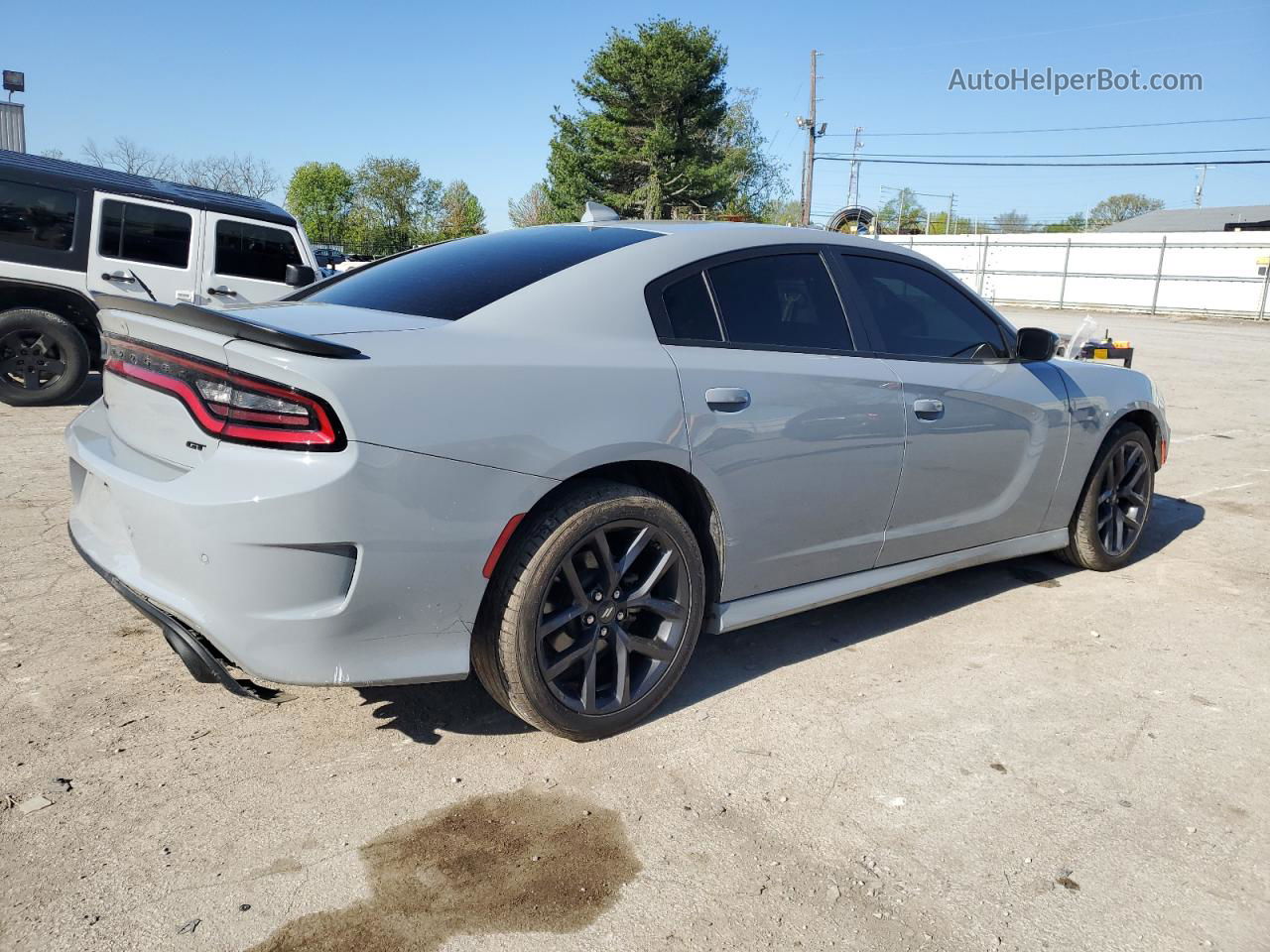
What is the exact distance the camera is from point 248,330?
244 centimetres

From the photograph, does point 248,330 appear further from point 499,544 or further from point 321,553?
point 499,544

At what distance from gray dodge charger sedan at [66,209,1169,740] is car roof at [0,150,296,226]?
20.2 feet

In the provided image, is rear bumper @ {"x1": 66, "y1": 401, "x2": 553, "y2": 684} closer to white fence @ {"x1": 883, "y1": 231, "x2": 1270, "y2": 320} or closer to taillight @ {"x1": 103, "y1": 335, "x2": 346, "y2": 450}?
taillight @ {"x1": 103, "y1": 335, "x2": 346, "y2": 450}

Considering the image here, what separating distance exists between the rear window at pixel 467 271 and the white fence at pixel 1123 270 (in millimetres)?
28759

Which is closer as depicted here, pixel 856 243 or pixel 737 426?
pixel 737 426

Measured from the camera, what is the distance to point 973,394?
3.95 m

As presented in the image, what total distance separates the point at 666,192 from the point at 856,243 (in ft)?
142

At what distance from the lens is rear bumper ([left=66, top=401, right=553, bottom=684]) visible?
2371mm

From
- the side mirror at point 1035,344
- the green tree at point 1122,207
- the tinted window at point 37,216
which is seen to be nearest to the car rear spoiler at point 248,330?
the side mirror at point 1035,344

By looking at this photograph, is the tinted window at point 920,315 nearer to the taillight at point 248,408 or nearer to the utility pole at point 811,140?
the taillight at point 248,408

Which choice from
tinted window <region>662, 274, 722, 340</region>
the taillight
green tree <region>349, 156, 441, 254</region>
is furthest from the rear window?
green tree <region>349, 156, 441, 254</region>

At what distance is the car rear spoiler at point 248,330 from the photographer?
2.38 metres

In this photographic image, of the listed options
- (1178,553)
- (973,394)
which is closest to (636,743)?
(973,394)

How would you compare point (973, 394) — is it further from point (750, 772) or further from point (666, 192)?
point (666, 192)
